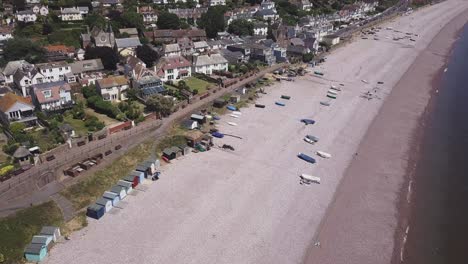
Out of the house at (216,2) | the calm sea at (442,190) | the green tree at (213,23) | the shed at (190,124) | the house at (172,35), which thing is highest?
the house at (216,2)

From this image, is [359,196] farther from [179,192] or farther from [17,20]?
[17,20]

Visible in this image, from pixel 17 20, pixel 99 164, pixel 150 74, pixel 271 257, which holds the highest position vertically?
pixel 17 20

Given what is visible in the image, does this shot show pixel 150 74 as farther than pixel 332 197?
Yes

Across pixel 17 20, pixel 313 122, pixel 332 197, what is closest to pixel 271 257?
pixel 332 197

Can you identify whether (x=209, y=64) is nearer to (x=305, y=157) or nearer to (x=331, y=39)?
(x=305, y=157)

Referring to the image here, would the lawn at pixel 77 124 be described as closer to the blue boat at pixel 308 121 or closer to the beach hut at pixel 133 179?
the beach hut at pixel 133 179

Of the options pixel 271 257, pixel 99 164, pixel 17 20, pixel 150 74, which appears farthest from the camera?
pixel 17 20

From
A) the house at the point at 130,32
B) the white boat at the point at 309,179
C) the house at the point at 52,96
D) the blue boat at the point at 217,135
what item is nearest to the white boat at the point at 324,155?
the white boat at the point at 309,179

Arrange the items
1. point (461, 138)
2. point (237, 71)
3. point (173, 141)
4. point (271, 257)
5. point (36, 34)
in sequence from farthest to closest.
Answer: point (36, 34), point (237, 71), point (461, 138), point (173, 141), point (271, 257)
